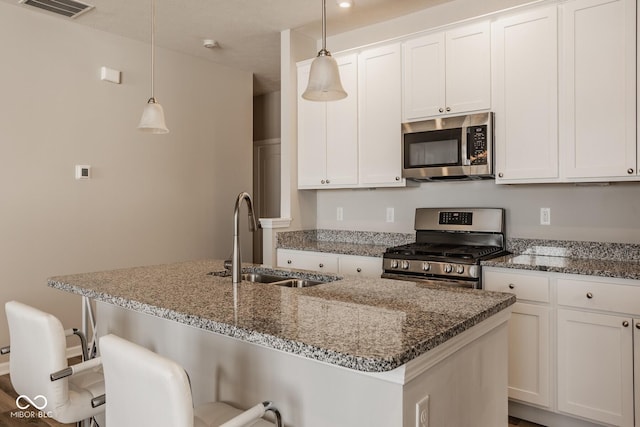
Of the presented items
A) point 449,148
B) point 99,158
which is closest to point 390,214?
point 449,148

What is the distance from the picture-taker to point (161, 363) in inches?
42.5

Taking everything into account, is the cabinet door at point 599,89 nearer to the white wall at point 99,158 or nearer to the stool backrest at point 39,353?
the stool backrest at point 39,353

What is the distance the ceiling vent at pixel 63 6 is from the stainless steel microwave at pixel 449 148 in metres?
2.60

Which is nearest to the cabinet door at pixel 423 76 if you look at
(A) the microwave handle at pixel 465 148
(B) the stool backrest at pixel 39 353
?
(A) the microwave handle at pixel 465 148

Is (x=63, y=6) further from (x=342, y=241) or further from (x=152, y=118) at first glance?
(x=342, y=241)

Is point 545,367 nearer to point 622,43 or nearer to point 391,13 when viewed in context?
point 622,43

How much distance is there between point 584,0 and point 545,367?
2.14 m

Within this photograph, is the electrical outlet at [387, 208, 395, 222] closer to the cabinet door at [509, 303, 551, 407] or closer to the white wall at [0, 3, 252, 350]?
the cabinet door at [509, 303, 551, 407]

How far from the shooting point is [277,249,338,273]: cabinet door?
354 centimetres

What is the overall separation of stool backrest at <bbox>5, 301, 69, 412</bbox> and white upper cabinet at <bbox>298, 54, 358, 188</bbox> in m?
2.60

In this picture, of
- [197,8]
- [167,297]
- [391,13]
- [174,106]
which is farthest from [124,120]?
[167,297]

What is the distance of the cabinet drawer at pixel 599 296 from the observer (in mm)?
2285

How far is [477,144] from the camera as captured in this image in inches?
120

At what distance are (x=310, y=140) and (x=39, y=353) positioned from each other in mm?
2850
